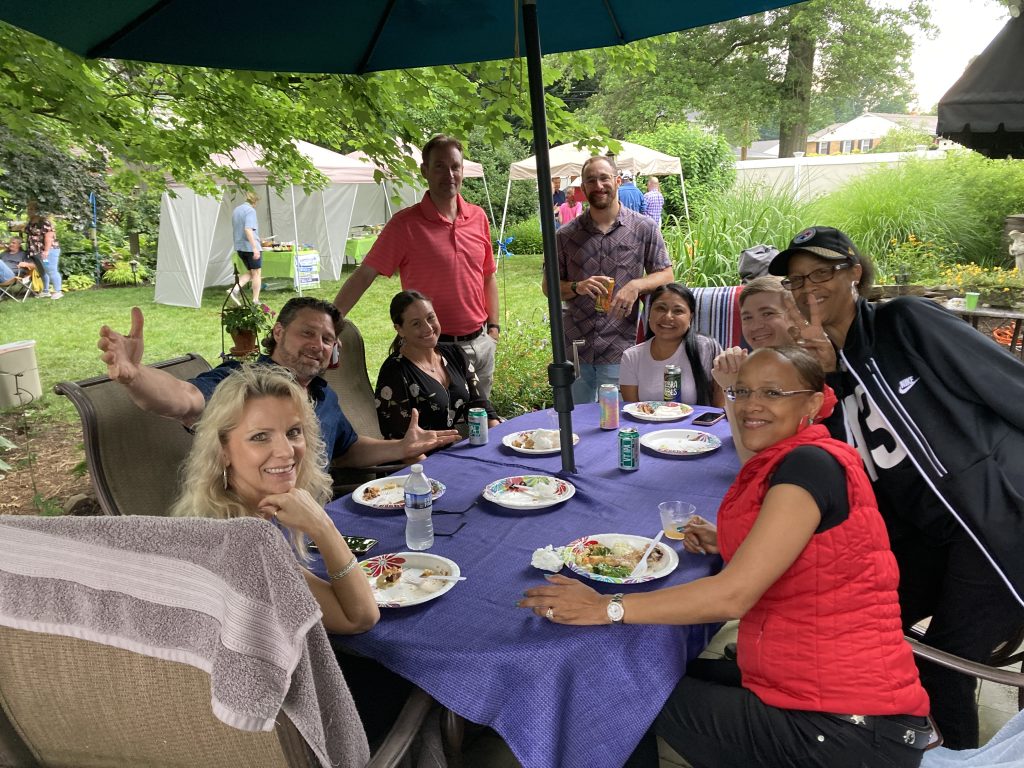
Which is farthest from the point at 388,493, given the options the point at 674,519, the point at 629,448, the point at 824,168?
the point at 824,168

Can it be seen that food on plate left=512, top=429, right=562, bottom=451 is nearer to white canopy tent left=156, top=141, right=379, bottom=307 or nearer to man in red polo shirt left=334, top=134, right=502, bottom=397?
man in red polo shirt left=334, top=134, right=502, bottom=397

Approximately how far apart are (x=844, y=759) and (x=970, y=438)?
86 centimetres

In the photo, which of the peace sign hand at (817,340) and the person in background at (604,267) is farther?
the person in background at (604,267)

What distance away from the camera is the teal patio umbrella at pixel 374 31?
234cm

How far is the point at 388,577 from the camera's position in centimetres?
189

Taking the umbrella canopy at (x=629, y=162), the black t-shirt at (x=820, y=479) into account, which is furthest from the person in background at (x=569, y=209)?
the black t-shirt at (x=820, y=479)

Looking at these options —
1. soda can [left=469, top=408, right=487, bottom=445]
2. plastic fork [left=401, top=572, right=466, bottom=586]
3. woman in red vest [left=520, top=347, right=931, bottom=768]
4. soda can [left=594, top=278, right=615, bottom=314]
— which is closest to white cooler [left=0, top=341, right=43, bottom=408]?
soda can [left=469, top=408, right=487, bottom=445]

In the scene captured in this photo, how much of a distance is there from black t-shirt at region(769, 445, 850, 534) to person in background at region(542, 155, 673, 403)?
274cm

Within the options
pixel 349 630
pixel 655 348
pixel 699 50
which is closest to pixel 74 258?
pixel 655 348

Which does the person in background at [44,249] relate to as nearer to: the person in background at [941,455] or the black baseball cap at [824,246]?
the black baseball cap at [824,246]

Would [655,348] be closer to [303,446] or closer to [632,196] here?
[303,446]

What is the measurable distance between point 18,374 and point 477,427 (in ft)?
17.1

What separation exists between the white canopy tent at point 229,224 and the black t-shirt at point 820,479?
9952 mm

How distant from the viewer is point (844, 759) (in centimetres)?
156
